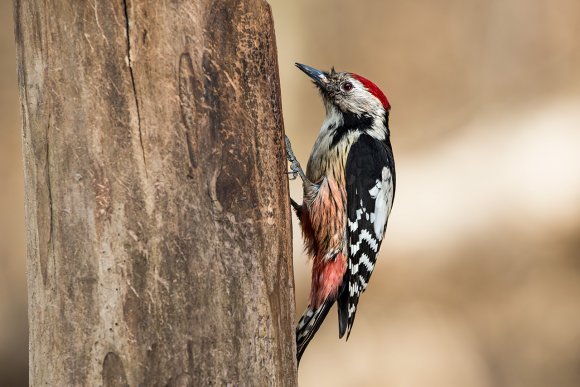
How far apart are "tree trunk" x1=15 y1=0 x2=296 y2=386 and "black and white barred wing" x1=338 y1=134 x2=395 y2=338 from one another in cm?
147

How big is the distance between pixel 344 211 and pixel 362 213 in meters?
0.10

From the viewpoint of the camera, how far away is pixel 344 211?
13.9ft

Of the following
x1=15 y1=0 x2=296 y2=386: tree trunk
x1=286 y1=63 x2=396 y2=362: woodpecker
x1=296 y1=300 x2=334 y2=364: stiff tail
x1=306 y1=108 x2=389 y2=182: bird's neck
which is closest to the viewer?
x1=15 y1=0 x2=296 y2=386: tree trunk

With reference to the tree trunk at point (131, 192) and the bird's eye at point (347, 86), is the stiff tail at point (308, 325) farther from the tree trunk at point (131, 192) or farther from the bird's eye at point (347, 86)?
the bird's eye at point (347, 86)

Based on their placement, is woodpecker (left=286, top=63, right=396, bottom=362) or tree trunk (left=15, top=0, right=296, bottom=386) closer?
A: tree trunk (left=15, top=0, right=296, bottom=386)

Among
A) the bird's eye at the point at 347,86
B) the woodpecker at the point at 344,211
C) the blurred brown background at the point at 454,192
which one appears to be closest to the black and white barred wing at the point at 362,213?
the woodpecker at the point at 344,211

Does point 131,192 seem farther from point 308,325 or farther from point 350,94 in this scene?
point 350,94

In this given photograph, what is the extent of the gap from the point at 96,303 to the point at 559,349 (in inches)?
203

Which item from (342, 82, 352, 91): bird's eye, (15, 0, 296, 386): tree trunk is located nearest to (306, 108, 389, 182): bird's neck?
(342, 82, 352, 91): bird's eye

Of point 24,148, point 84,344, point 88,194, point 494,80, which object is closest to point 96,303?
point 84,344

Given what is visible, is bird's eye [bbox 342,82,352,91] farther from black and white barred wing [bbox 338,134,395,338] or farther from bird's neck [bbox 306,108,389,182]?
black and white barred wing [bbox 338,134,395,338]

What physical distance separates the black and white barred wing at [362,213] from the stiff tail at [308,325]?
0.56ft

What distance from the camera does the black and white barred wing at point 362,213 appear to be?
13.6ft

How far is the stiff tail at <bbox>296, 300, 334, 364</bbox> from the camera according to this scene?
3.66 meters
